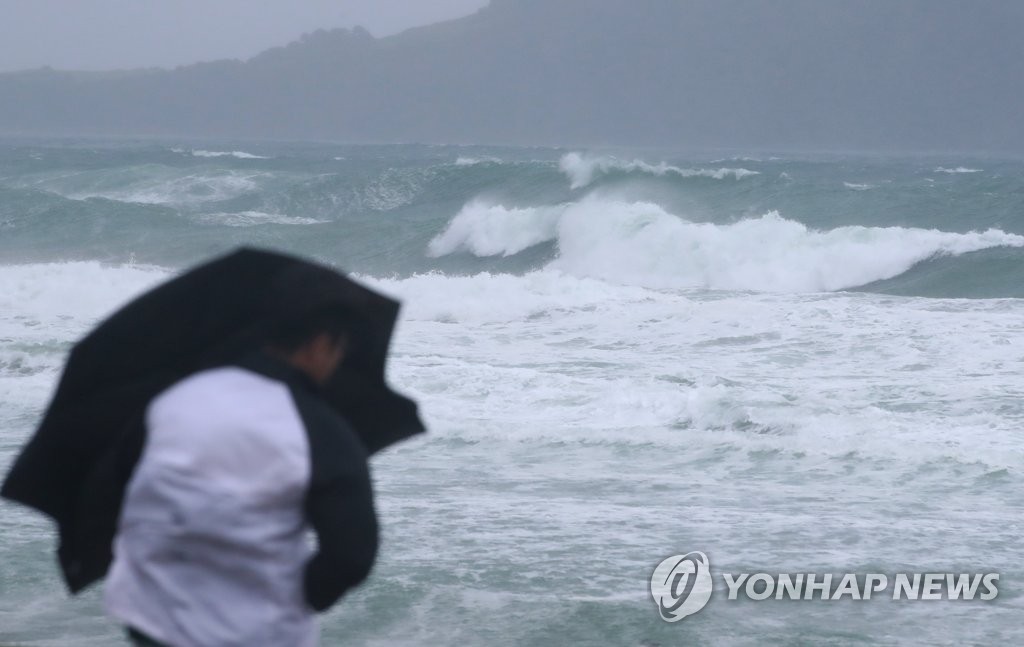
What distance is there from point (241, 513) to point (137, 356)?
0.37 meters

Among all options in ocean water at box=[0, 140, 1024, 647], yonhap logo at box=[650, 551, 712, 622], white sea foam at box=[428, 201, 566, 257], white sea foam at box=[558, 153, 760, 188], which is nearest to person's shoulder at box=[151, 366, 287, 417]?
ocean water at box=[0, 140, 1024, 647]

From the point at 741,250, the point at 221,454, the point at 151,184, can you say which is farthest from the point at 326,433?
the point at 151,184

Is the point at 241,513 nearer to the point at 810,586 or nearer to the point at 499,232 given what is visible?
the point at 810,586

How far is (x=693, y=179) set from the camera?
31953 mm

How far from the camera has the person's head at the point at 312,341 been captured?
6.89 feet

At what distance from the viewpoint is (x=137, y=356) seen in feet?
7.11

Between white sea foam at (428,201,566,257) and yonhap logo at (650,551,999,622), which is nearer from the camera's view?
yonhap logo at (650,551,999,622)

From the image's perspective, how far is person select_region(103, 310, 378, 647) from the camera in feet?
6.41

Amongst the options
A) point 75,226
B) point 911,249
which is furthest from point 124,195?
point 911,249

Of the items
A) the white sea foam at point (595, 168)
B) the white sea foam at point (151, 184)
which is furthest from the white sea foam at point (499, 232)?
the white sea foam at point (151, 184)

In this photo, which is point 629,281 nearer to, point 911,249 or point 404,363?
point 911,249

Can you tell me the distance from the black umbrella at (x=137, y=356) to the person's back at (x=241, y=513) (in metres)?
0.09

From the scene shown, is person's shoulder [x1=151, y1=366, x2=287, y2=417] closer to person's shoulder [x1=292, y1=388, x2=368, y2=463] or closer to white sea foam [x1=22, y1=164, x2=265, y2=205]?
person's shoulder [x1=292, y1=388, x2=368, y2=463]

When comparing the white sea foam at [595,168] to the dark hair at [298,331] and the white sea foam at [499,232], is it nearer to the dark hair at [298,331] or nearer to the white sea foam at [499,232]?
the white sea foam at [499,232]
